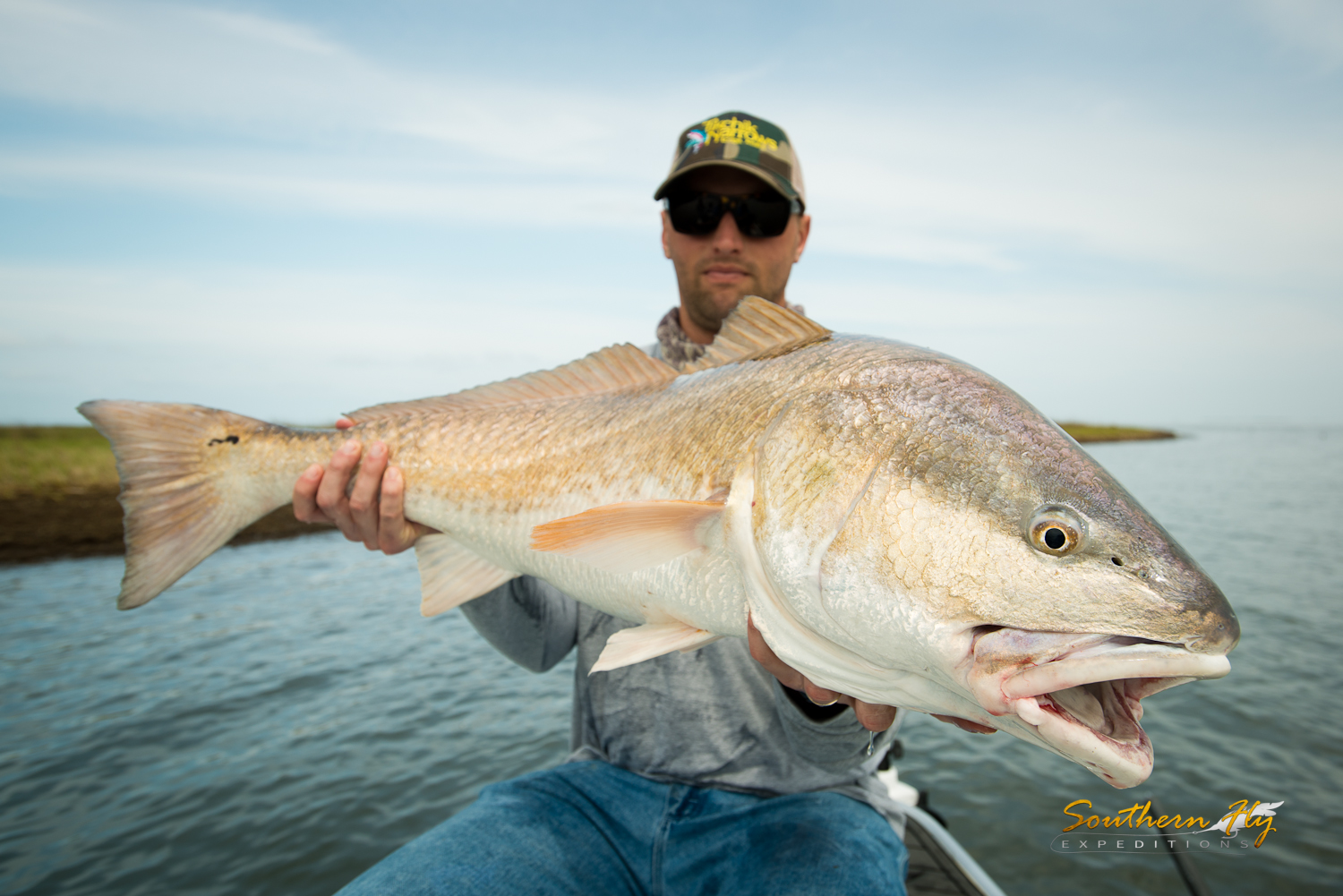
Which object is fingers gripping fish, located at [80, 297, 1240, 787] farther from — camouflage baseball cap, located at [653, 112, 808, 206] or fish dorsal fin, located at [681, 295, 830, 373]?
camouflage baseball cap, located at [653, 112, 808, 206]

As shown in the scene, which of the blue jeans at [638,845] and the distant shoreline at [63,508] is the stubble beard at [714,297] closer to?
the blue jeans at [638,845]

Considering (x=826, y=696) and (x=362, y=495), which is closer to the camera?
(x=826, y=696)

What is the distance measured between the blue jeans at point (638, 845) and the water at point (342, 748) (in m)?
3.89

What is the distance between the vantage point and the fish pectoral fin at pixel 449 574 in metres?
2.46

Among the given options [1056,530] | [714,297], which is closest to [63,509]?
[714,297]

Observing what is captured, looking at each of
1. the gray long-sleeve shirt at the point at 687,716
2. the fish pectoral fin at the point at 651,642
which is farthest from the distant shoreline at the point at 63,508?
the fish pectoral fin at the point at 651,642

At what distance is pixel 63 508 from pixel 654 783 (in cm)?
1984

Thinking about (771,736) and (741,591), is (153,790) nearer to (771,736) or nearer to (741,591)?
(771,736)

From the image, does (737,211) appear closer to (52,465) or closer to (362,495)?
(362,495)

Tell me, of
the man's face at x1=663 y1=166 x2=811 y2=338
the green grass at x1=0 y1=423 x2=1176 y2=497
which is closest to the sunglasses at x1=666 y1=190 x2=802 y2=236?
the man's face at x1=663 y1=166 x2=811 y2=338

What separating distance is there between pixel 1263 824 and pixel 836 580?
24.1 ft

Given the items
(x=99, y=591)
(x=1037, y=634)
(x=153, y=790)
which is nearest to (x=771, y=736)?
(x=1037, y=634)

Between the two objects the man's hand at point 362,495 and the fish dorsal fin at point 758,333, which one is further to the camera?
the man's hand at point 362,495

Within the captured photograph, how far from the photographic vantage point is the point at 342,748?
712 cm
